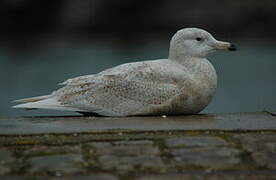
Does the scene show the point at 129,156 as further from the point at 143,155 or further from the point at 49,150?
the point at 49,150

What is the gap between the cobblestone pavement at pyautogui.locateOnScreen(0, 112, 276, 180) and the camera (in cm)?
408

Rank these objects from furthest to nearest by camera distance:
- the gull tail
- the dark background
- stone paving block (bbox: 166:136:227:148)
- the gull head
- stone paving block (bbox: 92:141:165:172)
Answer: the dark background < the gull head < the gull tail < stone paving block (bbox: 166:136:227:148) < stone paving block (bbox: 92:141:165:172)

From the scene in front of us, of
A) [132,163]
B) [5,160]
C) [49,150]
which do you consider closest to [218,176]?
[132,163]

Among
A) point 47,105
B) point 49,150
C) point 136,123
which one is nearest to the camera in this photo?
point 49,150

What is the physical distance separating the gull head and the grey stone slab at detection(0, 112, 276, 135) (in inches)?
27.0

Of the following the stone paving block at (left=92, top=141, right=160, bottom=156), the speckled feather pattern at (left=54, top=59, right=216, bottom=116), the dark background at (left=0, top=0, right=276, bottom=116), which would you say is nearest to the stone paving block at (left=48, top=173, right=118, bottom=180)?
the stone paving block at (left=92, top=141, right=160, bottom=156)

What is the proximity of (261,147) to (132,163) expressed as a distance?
90 cm

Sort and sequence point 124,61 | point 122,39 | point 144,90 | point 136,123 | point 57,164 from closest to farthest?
point 57,164
point 136,123
point 144,90
point 124,61
point 122,39

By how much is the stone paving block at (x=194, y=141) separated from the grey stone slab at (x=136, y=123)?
365 mm

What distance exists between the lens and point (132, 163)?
4262mm

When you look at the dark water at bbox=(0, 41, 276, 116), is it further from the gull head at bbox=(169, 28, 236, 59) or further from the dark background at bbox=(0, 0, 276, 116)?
the gull head at bbox=(169, 28, 236, 59)

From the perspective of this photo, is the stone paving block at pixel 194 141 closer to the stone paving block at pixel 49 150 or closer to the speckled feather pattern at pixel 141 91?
the stone paving block at pixel 49 150

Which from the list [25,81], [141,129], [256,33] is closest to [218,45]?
[141,129]

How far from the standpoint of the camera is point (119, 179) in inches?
156
